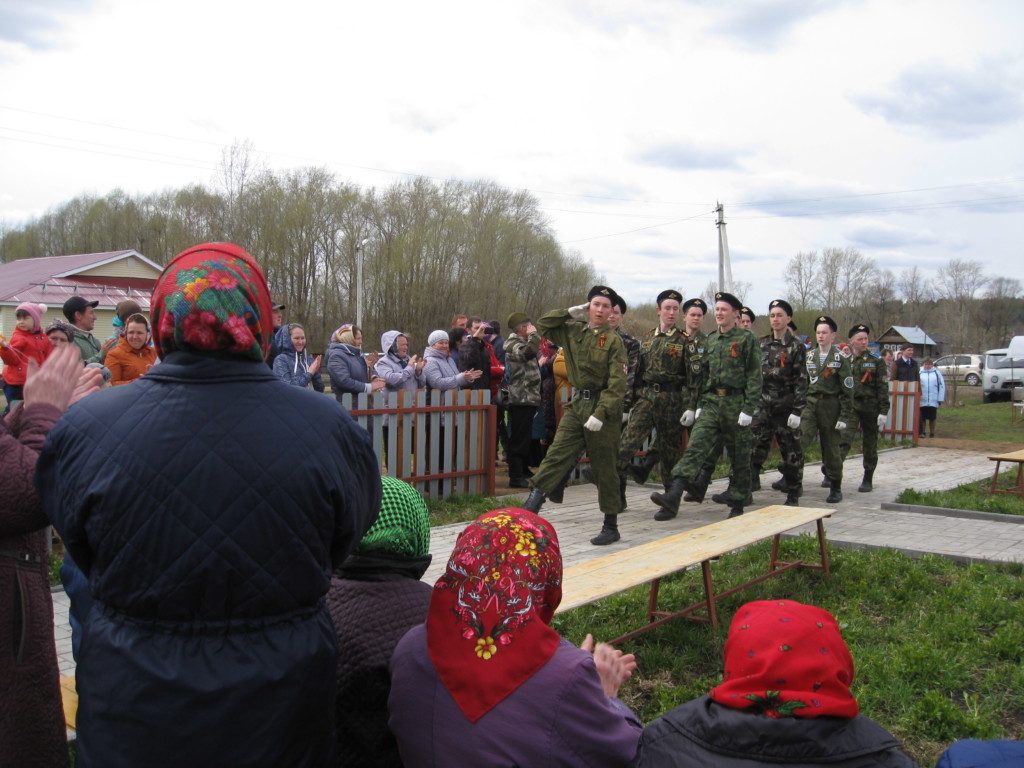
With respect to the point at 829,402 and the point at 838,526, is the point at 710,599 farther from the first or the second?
the point at 829,402

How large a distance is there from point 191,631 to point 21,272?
47975mm

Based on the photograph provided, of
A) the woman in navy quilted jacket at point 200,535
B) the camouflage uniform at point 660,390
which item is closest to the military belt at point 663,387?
the camouflage uniform at point 660,390

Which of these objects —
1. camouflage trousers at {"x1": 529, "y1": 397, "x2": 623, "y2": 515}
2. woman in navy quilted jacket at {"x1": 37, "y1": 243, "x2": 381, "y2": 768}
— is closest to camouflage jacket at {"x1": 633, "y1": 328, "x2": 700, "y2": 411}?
camouflage trousers at {"x1": 529, "y1": 397, "x2": 623, "y2": 515}

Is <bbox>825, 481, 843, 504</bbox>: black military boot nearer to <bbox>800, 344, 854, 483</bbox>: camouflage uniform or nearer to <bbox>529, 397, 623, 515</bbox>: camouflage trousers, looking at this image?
<bbox>800, 344, 854, 483</bbox>: camouflage uniform

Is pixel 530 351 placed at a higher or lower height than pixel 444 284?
lower

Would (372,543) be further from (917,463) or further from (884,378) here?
(917,463)

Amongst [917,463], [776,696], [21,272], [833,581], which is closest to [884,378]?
[917,463]

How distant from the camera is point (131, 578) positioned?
5.73ft

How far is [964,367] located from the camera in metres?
44.0

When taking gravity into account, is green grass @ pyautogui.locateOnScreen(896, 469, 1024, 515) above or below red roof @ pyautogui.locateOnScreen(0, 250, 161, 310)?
below

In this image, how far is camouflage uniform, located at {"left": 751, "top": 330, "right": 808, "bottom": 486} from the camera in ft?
31.0

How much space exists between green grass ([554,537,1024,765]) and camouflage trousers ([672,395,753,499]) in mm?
1664

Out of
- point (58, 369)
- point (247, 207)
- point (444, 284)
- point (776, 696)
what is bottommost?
point (776, 696)

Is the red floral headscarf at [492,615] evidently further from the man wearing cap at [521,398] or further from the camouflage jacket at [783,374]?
the man wearing cap at [521,398]
